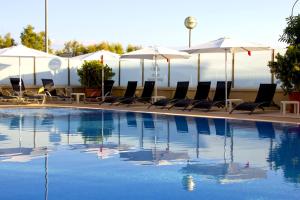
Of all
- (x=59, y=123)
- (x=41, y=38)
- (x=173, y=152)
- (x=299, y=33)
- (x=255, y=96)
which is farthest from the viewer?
(x=41, y=38)

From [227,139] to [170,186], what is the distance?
14.4 feet

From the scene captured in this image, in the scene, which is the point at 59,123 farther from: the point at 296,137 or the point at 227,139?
the point at 296,137

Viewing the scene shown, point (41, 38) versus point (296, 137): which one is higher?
point (41, 38)

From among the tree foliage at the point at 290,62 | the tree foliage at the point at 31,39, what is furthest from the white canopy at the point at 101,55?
the tree foliage at the point at 31,39

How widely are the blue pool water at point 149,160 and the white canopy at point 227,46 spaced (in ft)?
11.1

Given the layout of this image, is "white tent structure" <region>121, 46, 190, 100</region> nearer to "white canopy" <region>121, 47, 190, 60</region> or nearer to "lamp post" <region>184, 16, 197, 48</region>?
"white canopy" <region>121, 47, 190, 60</region>

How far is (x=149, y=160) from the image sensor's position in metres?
7.17

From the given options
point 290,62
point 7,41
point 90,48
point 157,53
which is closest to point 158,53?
point 157,53

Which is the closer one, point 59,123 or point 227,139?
point 227,139

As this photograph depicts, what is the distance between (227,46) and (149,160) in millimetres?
8409

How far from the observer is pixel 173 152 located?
26.0 feet

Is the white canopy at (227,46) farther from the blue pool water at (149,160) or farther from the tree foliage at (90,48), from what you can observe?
the tree foliage at (90,48)

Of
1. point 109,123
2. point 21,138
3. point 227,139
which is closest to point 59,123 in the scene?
point 109,123

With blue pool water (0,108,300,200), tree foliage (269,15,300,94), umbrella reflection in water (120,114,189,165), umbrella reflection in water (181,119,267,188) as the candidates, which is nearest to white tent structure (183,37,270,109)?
tree foliage (269,15,300,94)
